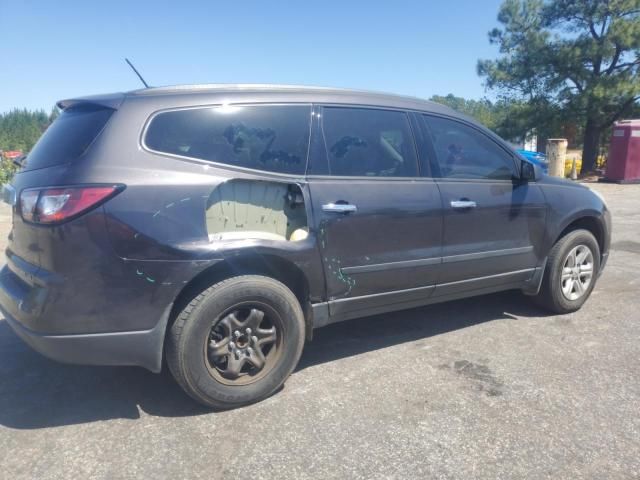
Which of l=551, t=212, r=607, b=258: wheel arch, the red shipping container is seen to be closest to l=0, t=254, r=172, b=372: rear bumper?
l=551, t=212, r=607, b=258: wheel arch

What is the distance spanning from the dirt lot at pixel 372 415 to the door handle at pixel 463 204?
1035mm

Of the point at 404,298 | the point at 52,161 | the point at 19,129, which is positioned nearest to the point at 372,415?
the point at 404,298

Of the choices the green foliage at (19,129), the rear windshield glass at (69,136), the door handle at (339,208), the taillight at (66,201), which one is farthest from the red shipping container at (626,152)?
the green foliage at (19,129)

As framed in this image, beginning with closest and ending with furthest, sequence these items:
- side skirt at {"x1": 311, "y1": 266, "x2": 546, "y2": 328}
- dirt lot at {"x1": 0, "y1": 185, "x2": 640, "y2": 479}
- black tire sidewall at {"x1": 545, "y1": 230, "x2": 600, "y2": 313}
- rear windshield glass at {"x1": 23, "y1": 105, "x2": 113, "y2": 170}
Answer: dirt lot at {"x1": 0, "y1": 185, "x2": 640, "y2": 479}, rear windshield glass at {"x1": 23, "y1": 105, "x2": 113, "y2": 170}, side skirt at {"x1": 311, "y1": 266, "x2": 546, "y2": 328}, black tire sidewall at {"x1": 545, "y1": 230, "x2": 600, "y2": 313}

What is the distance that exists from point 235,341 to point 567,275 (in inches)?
120

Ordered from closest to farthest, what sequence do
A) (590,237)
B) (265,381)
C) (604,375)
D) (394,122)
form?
(265,381) < (604,375) < (394,122) < (590,237)

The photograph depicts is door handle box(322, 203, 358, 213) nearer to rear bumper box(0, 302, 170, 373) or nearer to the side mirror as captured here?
rear bumper box(0, 302, 170, 373)

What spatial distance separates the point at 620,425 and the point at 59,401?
3140mm

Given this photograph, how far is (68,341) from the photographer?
104 inches

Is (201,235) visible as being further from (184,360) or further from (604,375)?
(604,375)

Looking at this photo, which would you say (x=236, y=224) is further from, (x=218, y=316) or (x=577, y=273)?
(x=577, y=273)

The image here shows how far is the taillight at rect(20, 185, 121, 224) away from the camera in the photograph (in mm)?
2559

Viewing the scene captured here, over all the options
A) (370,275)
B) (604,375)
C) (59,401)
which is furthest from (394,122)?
(59,401)

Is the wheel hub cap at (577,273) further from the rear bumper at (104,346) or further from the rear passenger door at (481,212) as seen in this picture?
the rear bumper at (104,346)
